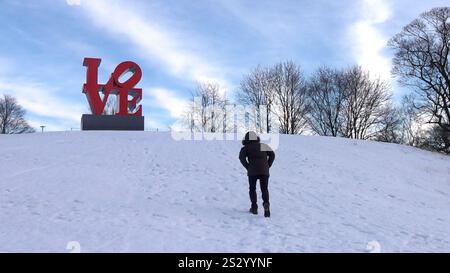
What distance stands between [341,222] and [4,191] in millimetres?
8897

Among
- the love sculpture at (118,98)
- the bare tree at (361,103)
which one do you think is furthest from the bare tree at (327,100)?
the love sculpture at (118,98)

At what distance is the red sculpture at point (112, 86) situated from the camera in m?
28.6

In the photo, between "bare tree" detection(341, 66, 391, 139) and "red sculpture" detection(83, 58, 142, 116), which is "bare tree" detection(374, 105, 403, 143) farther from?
"red sculpture" detection(83, 58, 142, 116)

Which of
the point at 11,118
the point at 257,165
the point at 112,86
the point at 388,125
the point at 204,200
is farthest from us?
the point at 11,118

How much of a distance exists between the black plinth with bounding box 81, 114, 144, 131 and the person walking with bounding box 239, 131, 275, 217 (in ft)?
71.8

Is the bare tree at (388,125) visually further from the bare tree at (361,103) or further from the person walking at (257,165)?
the person walking at (257,165)

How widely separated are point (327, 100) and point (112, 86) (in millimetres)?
33398

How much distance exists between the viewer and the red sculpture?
1125 inches

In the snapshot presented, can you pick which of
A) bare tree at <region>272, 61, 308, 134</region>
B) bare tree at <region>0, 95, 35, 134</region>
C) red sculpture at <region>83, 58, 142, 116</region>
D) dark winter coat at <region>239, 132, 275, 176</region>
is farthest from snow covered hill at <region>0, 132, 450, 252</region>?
bare tree at <region>0, 95, 35, 134</region>

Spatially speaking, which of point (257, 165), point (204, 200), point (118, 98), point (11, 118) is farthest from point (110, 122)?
point (11, 118)

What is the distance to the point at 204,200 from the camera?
1095 centimetres

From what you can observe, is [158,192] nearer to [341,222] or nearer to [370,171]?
[341,222]

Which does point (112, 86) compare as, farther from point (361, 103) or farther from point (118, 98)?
point (361, 103)
